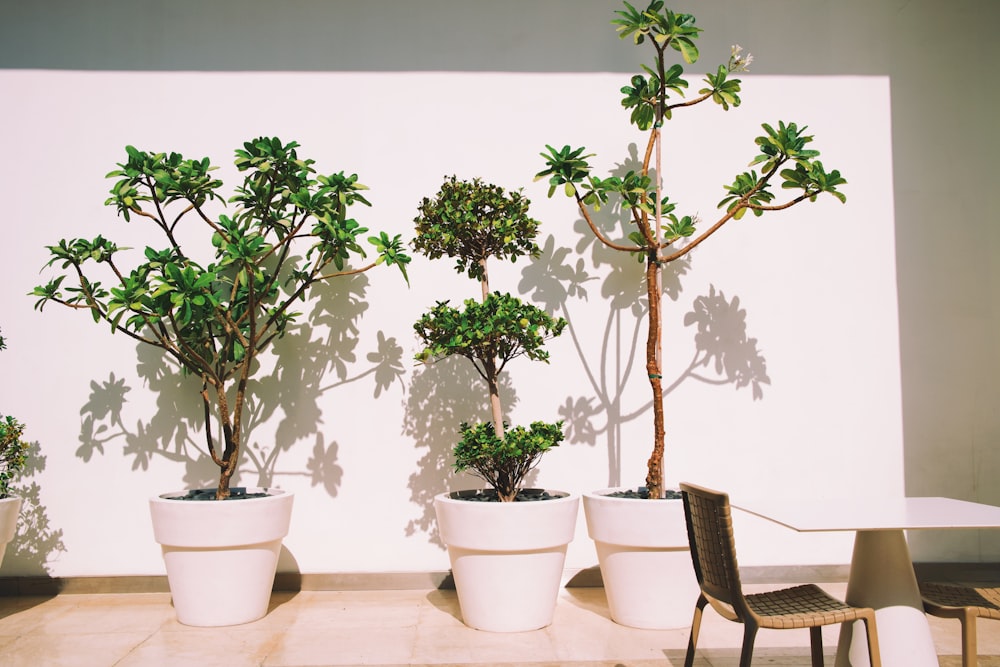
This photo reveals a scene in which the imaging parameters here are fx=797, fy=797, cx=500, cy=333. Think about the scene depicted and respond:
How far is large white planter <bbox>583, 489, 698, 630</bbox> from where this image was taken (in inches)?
125

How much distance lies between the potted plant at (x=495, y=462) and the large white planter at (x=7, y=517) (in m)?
1.83

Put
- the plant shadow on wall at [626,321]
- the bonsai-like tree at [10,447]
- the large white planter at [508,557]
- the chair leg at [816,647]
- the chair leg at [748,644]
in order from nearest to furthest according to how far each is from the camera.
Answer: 1. the chair leg at [748,644]
2. the chair leg at [816,647]
3. the large white planter at [508,557]
4. the bonsai-like tree at [10,447]
5. the plant shadow on wall at [626,321]

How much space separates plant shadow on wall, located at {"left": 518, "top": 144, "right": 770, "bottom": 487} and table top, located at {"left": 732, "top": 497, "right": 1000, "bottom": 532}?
143 cm

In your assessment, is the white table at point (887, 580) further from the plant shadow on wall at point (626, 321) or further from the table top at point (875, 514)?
the plant shadow on wall at point (626, 321)

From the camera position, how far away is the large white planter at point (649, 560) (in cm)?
317

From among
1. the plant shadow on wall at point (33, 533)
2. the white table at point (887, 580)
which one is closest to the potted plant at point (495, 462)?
the white table at point (887, 580)

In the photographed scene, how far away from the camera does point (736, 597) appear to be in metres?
2.07

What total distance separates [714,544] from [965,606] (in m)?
0.74

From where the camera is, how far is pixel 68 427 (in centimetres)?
395

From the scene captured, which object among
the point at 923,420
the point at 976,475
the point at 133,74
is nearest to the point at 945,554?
the point at 976,475

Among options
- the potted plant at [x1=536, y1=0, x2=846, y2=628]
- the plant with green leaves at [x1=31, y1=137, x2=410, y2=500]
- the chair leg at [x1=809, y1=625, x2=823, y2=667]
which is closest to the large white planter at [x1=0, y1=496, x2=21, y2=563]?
the plant with green leaves at [x1=31, y1=137, x2=410, y2=500]

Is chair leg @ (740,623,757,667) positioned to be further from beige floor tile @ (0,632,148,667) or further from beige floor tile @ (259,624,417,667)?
beige floor tile @ (0,632,148,667)

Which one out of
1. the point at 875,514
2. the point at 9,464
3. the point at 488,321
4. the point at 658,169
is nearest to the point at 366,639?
the point at 488,321

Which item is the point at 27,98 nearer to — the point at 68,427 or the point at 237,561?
the point at 68,427
